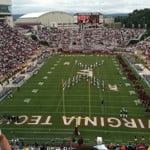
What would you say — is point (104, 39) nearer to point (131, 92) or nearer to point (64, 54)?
point (64, 54)

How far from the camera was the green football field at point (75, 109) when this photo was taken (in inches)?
886

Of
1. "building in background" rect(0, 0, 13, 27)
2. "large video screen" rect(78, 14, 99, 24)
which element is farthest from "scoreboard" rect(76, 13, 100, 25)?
"building in background" rect(0, 0, 13, 27)

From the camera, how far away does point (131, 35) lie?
284 feet

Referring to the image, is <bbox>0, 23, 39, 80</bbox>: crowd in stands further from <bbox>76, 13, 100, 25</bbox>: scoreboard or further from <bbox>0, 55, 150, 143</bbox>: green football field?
<bbox>76, 13, 100, 25</bbox>: scoreboard

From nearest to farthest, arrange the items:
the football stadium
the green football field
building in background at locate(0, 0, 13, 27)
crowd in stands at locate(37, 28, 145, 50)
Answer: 1. the football stadium
2. the green football field
3. crowd in stands at locate(37, 28, 145, 50)
4. building in background at locate(0, 0, 13, 27)

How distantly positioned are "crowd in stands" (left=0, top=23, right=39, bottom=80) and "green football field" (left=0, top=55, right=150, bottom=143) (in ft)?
23.2

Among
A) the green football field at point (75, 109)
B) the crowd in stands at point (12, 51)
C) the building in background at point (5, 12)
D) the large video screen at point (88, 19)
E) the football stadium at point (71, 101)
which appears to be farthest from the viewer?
the large video screen at point (88, 19)

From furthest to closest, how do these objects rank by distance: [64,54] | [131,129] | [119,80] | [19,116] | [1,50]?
[64,54], [1,50], [119,80], [19,116], [131,129]

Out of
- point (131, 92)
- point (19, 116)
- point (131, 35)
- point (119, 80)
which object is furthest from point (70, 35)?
point (19, 116)

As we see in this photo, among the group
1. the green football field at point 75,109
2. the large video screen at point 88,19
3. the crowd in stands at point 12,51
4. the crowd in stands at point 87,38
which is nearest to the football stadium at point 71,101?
the green football field at point 75,109

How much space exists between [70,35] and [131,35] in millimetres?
13722

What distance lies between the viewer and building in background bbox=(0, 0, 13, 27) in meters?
83.3

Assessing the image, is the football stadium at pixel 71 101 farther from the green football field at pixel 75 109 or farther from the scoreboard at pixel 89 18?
the scoreboard at pixel 89 18

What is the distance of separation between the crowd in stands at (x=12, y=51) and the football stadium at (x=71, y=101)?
0.11m
